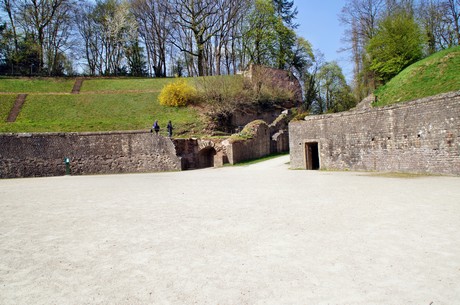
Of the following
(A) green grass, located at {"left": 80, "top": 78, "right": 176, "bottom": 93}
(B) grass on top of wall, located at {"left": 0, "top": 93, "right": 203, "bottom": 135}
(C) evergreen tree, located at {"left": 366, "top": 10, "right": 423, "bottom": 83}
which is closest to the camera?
(C) evergreen tree, located at {"left": 366, "top": 10, "right": 423, "bottom": 83}

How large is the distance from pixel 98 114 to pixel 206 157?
11.9m

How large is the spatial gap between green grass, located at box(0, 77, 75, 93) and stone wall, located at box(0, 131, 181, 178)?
604 inches

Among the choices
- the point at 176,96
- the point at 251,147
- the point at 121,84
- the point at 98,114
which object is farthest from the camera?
the point at 121,84

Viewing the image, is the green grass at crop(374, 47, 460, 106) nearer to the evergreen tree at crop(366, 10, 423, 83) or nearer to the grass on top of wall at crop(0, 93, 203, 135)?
the evergreen tree at crop(366, 10, 423, 83)

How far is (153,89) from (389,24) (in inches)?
982

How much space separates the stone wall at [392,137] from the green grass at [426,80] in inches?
116

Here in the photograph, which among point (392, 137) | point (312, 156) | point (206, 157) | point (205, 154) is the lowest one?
point (312, 156)

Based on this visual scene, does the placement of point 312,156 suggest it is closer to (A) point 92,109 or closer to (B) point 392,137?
(B) point 392,137

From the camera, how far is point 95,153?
2197 cm

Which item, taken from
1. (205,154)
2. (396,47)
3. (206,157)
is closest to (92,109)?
(205,154)

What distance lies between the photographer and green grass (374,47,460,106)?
14.6 meters

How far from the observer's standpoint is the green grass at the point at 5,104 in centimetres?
2652

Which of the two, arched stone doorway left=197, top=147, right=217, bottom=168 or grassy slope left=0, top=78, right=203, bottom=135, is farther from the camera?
grassy slope left=0, top=78, right=203, bottom=135

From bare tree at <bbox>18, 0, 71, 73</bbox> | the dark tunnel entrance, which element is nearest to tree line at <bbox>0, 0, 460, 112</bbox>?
bare tree at <bbox>18, 0, 71, 73</bbox>
